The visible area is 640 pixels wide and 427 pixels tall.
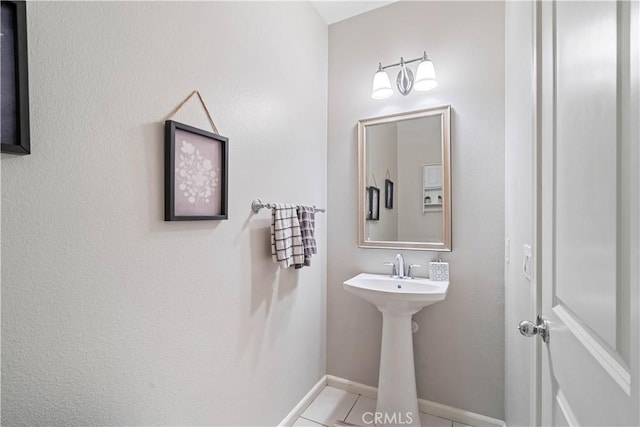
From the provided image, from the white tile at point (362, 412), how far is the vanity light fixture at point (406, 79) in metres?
2.03

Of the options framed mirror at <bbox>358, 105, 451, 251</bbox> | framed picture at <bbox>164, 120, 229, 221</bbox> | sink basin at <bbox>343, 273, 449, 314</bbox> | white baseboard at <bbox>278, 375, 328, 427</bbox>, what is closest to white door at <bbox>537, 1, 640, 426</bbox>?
sink basin at <bbox>343, 273, 449, 314</bbox>

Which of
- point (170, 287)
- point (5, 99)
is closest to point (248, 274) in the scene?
point (170, 287)

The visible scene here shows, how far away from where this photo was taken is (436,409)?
1.82m

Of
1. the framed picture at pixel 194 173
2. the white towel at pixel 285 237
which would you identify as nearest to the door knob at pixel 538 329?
the white towel at pixel 285 237

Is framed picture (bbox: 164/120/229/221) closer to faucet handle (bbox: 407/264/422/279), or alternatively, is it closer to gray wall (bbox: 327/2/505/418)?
gray wall (bbox: 327/2/505/418)

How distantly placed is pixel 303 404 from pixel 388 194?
146cm

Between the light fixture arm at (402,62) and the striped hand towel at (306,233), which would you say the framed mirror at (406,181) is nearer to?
the light fixture arm at (402,62)

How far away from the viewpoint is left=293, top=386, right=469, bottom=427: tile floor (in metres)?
1.74

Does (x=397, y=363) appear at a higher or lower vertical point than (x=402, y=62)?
lower

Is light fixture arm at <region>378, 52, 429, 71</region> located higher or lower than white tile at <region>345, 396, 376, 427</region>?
higher

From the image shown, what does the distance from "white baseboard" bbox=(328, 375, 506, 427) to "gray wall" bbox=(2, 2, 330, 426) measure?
0.60m

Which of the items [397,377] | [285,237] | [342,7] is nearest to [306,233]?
[285,237]

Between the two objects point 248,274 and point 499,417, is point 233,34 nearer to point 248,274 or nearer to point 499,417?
point 248,274

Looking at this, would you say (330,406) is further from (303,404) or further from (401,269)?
(401,269)
